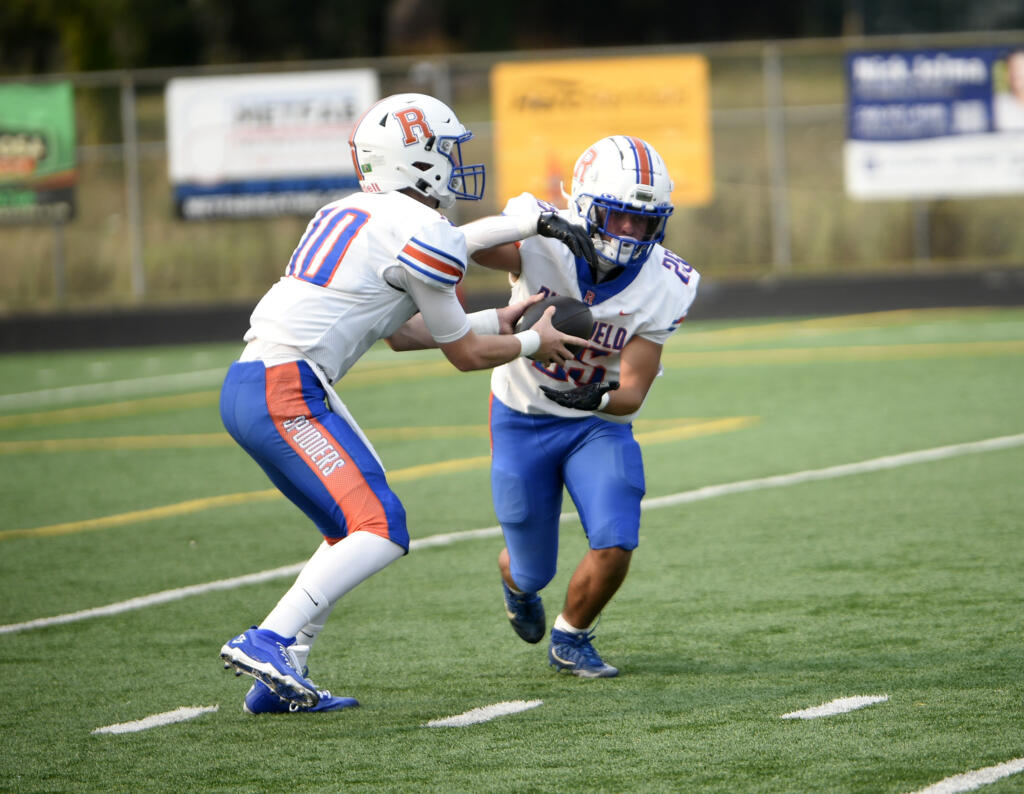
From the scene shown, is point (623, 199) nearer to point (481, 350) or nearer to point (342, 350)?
point (481, 350)

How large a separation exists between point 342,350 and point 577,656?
1.28 m

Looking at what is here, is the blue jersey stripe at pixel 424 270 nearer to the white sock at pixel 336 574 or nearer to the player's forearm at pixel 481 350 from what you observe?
the player's forearm at pixel 481 350

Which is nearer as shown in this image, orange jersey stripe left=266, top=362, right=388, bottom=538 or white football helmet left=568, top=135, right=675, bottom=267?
orange jersey stripe left=266, top=362, right=388, bottom=538

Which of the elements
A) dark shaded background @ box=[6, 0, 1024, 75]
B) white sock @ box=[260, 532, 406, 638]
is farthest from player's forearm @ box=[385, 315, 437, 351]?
dark shaded background @ box=[6, 0, 1024, 75]

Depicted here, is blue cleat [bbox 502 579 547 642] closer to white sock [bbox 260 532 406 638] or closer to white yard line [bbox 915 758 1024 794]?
white sock [bbox 260 532 406 638]

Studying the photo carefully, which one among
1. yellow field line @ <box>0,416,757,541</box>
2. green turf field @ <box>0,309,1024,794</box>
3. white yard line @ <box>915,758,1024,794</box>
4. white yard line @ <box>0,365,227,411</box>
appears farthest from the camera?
white yard line @ <box>0,365,227,411</box>

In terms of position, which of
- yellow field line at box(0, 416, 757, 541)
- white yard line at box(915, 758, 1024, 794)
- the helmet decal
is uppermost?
the helmet decal

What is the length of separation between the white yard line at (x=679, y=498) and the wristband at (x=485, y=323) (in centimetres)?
221

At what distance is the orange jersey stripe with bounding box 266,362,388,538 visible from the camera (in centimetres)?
459

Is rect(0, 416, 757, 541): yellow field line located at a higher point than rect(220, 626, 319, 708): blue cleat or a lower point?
lower

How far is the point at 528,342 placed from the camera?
4762 millimetres

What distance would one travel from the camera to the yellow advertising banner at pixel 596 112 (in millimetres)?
18922

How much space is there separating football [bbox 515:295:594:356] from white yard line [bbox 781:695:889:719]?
129 centimetres

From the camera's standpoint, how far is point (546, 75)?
62.4 ft
